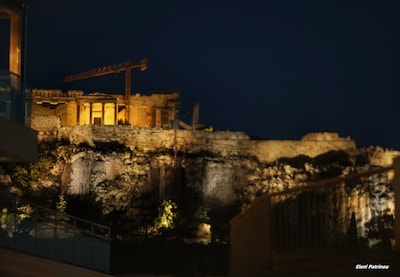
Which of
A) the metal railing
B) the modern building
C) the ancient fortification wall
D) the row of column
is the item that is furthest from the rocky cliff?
the modern building

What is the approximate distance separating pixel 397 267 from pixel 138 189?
1526 inches

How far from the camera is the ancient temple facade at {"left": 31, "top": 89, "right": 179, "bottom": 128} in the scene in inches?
2320

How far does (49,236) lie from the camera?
57.3 feet

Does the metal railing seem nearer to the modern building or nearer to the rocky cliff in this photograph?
the modern building

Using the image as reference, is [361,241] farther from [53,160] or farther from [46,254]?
[53,160]

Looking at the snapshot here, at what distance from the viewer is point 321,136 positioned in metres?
53.4

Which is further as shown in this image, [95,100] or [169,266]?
[95,100]

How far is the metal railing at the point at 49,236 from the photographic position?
16.6 metres

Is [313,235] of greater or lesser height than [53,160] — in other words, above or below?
below

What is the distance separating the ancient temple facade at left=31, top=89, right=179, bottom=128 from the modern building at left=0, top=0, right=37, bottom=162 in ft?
132

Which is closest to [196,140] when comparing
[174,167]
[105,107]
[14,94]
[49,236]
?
[174,167]

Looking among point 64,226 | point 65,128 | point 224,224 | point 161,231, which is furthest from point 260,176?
point 64,226

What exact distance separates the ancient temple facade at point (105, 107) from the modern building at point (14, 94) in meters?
40.3

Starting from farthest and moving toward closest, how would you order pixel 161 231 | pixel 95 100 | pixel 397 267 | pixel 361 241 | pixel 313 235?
1. pixel 95 100
2. pixel 161 231
3. pixel 313 235
4. pixel 361 241
5. pixel 397 267
